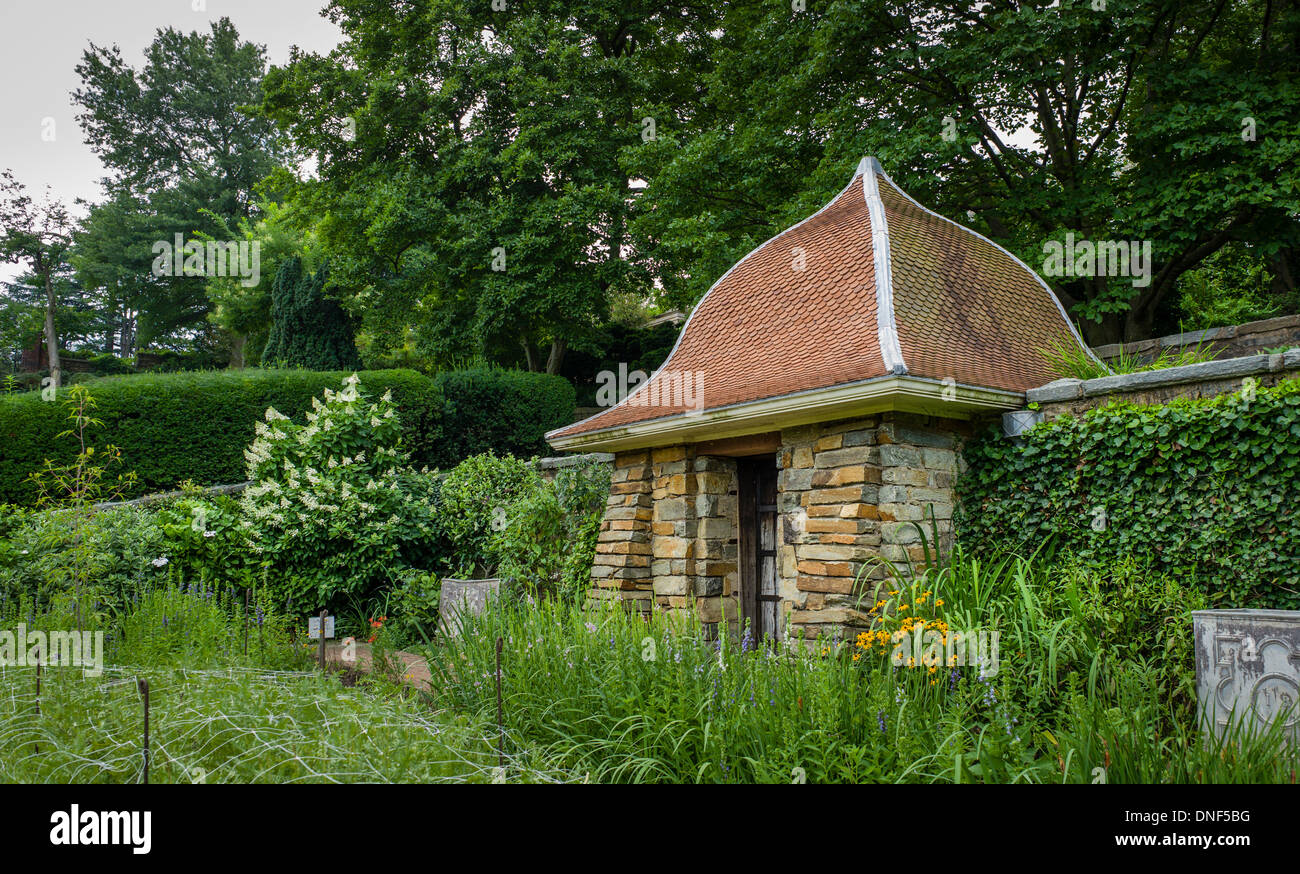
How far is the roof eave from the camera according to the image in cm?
495

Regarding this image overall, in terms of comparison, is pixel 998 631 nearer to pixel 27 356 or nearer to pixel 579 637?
pixel 579 637

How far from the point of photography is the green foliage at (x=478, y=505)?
30.4 feet

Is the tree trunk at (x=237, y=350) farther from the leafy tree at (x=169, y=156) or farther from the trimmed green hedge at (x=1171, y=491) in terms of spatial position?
the trimmed green hedge at (x=1171, y=491)

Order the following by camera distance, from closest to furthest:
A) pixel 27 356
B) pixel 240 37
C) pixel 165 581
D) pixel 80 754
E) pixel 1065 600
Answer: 1. pixel 80 754
2. pixel 1065 600
3. pixel 165 581
4. pixel 27 356
5. pixel 240 37

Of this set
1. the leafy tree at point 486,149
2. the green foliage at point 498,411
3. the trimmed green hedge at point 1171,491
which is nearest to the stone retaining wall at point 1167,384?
the trimmed green hedge at point 1171,491

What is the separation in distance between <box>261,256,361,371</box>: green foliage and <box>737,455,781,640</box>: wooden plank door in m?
12.7

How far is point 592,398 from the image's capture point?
A: 18938mm

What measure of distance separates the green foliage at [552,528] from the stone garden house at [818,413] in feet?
2.63

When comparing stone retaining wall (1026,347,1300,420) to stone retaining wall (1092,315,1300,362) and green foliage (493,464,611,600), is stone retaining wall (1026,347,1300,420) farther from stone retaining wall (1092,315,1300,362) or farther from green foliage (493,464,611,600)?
green foliage (493,464,611,600)

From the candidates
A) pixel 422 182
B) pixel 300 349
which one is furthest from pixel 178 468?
pixel 422 182

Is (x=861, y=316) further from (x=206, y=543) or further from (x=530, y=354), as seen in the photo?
(x=530, y=354)

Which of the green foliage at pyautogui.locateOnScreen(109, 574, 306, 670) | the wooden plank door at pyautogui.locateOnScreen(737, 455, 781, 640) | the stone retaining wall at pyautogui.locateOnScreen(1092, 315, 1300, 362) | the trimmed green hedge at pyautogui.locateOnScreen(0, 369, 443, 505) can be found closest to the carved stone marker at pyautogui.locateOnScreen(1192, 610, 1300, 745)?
the wooden plank door at pyautogui.locateOnScreen(737, 455, 781, 640)

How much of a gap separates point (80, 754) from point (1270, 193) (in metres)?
11.4

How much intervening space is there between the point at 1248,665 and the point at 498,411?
12359 mm
